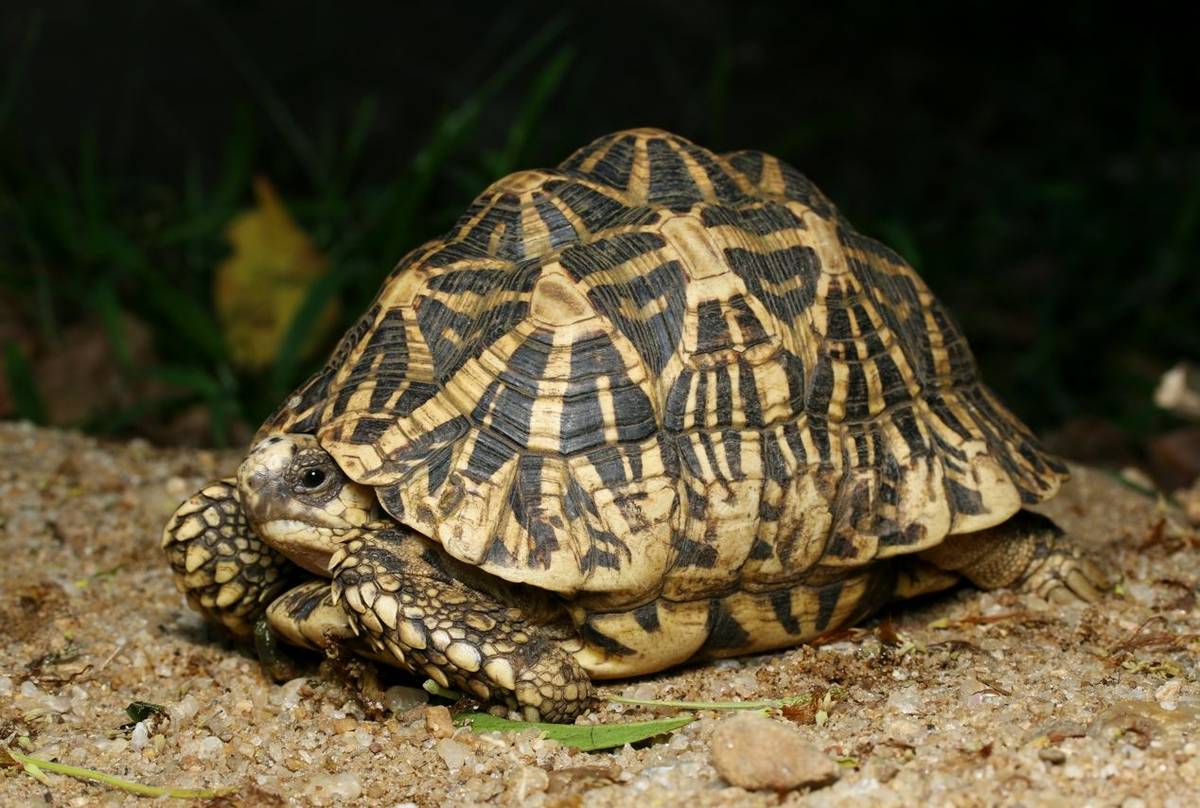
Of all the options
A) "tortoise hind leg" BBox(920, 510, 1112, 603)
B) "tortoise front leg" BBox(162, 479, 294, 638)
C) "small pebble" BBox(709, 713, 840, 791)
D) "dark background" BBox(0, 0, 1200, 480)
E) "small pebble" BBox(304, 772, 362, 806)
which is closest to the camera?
"small pebble" BBox(709, 713, 840, 791)

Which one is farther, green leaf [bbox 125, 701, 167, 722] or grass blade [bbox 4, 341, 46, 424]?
grass blade [bbox 4, 341, 46, 424]

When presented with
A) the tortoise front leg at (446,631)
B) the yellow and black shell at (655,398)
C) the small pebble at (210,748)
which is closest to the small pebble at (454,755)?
the tortoise front leg at (446,631)

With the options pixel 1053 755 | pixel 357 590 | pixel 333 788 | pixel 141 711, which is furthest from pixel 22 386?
pixel 1053 755

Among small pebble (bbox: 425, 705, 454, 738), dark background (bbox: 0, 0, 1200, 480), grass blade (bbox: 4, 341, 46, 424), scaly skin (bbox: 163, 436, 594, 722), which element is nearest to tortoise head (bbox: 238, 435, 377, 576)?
scaly skin (bbox: 163, 436, 594, 722)

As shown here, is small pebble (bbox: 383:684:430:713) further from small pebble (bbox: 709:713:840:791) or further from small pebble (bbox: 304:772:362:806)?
A: small pebble (bbox: 709:713:840:791)

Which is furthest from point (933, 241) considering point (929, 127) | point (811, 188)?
point (811, 188)

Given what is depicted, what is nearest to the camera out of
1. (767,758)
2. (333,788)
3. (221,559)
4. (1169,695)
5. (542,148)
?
(767,758)

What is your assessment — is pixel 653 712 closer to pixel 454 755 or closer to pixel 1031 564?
pixel 454 755
